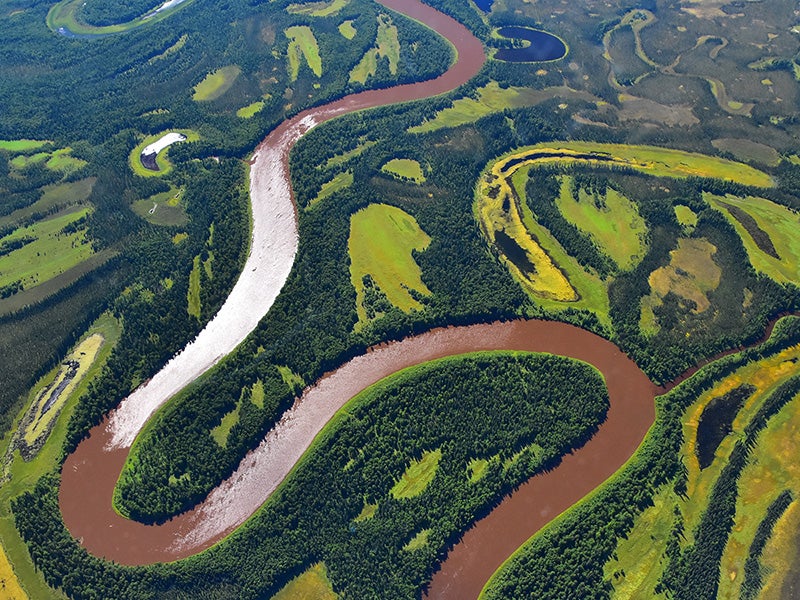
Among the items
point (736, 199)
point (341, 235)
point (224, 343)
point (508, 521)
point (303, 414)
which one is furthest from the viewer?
point (736, 199)

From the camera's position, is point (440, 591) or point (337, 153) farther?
point (337, 153)

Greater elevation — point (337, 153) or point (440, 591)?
point (337, 153)

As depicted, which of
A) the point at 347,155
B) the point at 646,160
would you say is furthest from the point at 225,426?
the point at 646,160

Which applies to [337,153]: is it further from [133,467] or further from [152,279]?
[133,467]

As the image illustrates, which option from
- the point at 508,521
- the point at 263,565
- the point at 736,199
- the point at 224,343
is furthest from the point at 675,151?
the point at 263,565

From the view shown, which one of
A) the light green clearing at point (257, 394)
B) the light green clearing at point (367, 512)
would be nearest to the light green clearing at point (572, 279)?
the light green clearing at point (367, 512)

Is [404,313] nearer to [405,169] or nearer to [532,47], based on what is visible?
[405,169]
